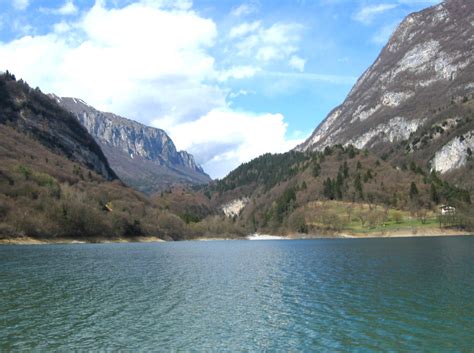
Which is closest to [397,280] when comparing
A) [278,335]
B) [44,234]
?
[278,335]

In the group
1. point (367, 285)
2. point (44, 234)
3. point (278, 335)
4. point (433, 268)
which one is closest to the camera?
point (278, 335)

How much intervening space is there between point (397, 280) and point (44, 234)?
158619 mm

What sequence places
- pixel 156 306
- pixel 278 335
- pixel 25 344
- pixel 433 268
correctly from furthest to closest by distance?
pixel 433 268 → pixel 156 306 → pixel 278 335 → pixel 25 344

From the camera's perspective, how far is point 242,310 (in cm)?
4591

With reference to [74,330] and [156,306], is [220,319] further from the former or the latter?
[74,330]

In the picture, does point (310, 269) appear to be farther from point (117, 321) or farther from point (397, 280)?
point (117, 321)

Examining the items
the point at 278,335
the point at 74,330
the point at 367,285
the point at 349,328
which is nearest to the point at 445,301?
the point at 367,285

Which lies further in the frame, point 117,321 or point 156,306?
point 156,306

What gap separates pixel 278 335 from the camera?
35844mm

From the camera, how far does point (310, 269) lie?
8156cm

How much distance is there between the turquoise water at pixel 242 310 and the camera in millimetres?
33844

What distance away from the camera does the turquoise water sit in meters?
33.8

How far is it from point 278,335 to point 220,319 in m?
7.78

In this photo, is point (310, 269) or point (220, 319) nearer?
point (220, 319)
